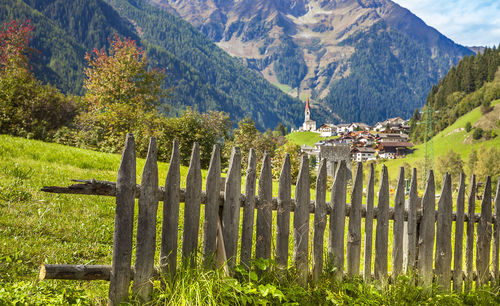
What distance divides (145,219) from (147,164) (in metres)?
0.53

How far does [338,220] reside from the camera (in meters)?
4.36

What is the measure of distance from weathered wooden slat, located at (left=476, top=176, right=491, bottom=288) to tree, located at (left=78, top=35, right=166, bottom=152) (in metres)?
15.0

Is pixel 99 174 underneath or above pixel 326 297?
above

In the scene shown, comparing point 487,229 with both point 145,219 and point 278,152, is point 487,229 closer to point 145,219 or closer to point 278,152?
point 145,219

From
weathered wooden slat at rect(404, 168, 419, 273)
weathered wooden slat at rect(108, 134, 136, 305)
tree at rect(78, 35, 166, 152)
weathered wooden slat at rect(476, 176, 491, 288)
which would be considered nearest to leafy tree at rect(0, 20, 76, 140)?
tree at rect(78, 35, 166, 152)

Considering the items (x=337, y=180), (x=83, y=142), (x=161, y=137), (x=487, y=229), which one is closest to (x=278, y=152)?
(x=161, y=137)

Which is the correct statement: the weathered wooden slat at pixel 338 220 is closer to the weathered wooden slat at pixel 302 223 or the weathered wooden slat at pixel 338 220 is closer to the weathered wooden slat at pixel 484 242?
the weathered wooden slat at pixel 302 223

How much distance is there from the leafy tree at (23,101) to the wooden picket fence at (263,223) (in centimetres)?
1751

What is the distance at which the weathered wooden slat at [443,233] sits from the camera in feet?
16.9

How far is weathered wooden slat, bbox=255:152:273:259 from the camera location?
3.97 metres

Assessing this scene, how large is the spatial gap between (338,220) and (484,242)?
309 centimetres

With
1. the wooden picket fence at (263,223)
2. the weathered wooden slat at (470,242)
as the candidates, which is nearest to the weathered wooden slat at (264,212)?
the wooden picket fence at (263,223)

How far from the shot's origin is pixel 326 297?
3.96 meters

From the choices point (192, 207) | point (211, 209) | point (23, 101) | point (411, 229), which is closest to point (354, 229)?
point (411, 229)
